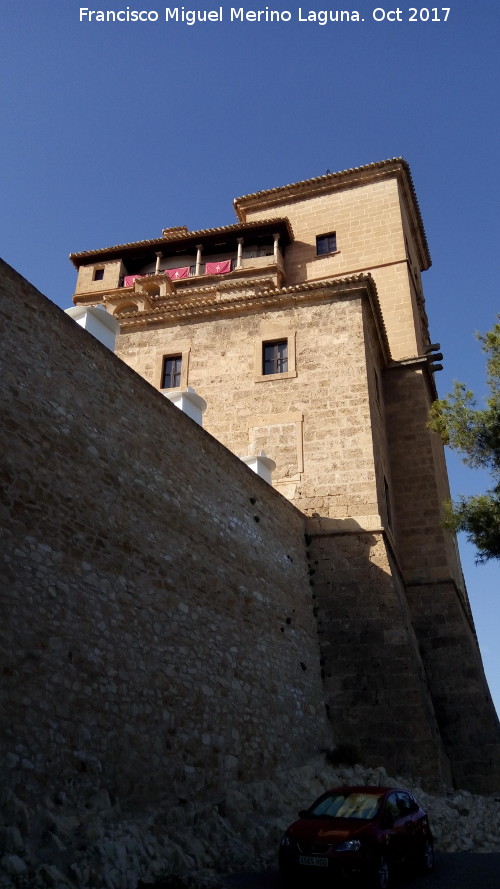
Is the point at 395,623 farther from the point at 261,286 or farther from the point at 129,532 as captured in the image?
the point at 261,286

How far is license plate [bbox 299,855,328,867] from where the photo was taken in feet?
21.0

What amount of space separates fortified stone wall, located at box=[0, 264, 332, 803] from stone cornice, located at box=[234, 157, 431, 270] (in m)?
16.5

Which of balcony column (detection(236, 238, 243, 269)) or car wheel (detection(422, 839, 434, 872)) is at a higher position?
balcony column (detection(236, 238, 243, 269))

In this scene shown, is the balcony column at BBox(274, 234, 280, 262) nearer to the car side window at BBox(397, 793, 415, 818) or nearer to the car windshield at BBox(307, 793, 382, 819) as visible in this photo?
the car side window at BBox(397, 793, 415, 818)

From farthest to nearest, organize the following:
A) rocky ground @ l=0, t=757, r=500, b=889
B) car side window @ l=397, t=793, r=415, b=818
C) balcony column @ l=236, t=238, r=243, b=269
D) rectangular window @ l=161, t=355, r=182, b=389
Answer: balcony column @ l=236, t=238, r=243, b=269 → rectangular window @ l=161, t=355, r=182, b=389 → car side window @ l=397, t=793, r=415, b=818 → rocky ground @ l=0, t=757, r=500, b=889

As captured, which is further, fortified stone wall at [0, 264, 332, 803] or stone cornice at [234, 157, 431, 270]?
stone cornice at [234, 157, 431, 270]

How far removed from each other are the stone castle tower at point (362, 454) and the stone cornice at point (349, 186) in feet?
3.31

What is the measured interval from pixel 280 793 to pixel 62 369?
5.90 m

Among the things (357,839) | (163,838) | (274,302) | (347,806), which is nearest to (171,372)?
(274,302)

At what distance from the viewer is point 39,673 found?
6027 mm

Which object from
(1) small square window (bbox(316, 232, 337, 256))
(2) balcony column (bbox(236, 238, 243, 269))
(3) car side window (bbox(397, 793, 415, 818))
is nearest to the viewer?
(3) car side window (bbox(397, 793, 415, 818))

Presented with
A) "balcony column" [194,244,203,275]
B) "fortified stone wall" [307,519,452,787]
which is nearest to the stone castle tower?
"fortified stone wall" [307,519,452,787]

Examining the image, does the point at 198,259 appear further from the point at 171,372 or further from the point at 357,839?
the point at 357,839

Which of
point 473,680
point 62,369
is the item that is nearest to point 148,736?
point 62,369
